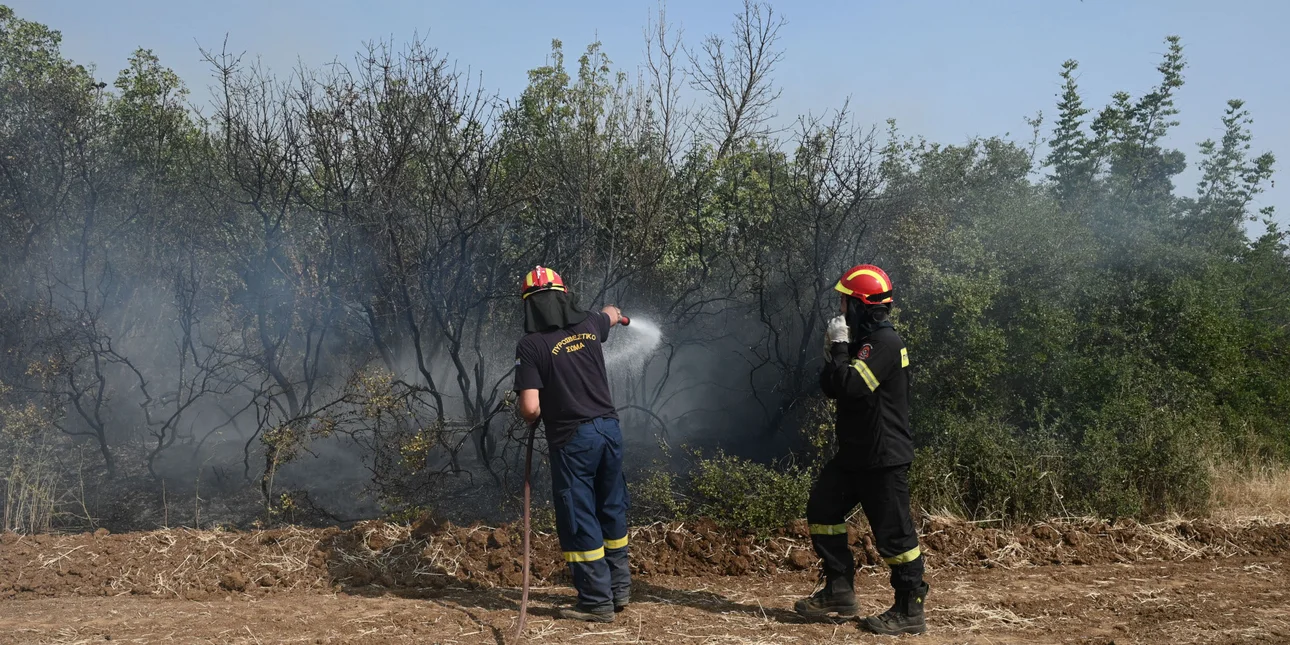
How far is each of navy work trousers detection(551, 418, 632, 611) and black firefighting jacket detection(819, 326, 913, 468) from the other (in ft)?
4.11

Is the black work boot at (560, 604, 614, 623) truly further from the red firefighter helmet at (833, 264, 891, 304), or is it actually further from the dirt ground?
the red firefighter helmet at (833, 264, 891, 304)

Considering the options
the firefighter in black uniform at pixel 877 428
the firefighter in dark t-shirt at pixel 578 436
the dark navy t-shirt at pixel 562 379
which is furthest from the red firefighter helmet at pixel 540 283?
the firefighter in black uniform at pixel 877 428

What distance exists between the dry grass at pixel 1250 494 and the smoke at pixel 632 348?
18.1 ft

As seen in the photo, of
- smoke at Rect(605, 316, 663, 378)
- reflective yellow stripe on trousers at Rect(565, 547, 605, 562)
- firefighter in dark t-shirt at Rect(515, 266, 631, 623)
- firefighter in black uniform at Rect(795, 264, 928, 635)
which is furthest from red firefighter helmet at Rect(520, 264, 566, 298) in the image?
smoke at Rect(605, 316, 663, 378)

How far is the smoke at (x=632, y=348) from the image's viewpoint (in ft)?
36.4

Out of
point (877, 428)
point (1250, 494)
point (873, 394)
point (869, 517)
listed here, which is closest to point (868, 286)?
point (873, 394)

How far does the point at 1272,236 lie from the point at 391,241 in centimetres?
1489

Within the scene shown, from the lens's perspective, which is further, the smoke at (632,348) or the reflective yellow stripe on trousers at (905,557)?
the smoke at (632,348)

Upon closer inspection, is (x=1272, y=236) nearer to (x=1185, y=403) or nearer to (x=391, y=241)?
(x=1185, y=403)

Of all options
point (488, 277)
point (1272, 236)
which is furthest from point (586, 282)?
point (1272, 236)

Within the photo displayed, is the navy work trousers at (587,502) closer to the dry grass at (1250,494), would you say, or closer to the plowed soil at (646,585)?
the plowed soil at (646,585)

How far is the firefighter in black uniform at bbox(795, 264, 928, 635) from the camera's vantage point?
186 inches

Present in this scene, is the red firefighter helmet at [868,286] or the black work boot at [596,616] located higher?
the red firefighter helmet at [868,286]

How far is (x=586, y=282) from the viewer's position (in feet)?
34.3
